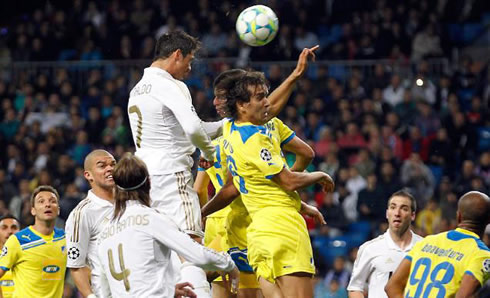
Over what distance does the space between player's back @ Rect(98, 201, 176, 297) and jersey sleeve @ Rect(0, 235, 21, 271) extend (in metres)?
3.23

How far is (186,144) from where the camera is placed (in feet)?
23.3

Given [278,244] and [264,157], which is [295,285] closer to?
[278,244]

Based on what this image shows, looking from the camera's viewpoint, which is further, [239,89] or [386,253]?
[386,253]

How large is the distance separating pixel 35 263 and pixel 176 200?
7.94 ft

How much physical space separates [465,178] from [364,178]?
59.8 inches

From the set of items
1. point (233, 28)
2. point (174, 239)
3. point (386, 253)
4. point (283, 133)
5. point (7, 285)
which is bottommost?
point (7, 285)

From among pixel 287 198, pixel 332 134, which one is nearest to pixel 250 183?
pixel 287 198

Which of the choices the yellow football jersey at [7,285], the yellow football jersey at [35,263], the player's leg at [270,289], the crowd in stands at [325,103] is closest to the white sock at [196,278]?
the player's leg at [270,289]

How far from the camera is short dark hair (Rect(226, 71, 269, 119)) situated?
7.05 m

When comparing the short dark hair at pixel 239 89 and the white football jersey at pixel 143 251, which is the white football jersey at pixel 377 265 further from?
the white football jersey at pixel 143 251

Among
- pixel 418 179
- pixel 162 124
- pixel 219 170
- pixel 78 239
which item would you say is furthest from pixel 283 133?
pixel 418 179

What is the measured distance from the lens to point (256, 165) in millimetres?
6922

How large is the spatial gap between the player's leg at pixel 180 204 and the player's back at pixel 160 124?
0.26 ft

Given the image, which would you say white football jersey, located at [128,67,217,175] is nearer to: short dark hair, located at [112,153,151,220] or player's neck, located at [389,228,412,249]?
short dark hair, located at [112,153,151,220]
